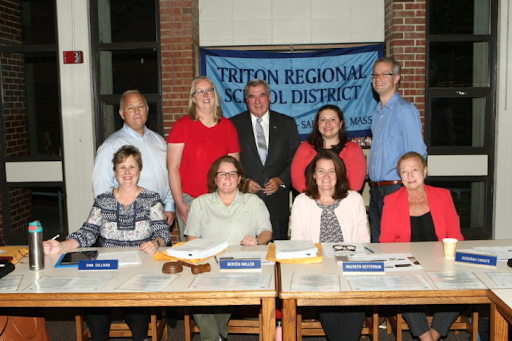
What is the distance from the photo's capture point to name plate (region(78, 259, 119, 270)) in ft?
8.25

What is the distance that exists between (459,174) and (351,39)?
1837mm

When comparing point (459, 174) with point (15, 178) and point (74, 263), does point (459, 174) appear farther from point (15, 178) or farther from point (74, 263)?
point (15, 178)

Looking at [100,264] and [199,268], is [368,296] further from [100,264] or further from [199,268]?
[100,264]

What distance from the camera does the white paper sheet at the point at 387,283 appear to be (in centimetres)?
221

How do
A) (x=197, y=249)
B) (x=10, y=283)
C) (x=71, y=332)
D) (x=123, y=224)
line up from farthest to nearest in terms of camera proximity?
(x=71, y=332), (x=123, y=224), (x=197, y=249), (x=10, y=283)

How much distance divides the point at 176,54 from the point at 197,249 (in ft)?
10.1

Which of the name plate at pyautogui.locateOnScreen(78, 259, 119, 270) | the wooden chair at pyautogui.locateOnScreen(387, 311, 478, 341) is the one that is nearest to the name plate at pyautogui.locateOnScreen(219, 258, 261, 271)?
the name plate at pyautogui.locateOnScreen(78, 259, 119, 270)

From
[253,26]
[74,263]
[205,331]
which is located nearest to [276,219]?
[205,331]

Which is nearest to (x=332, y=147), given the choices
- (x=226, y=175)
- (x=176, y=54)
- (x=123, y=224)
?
(x=226, y=175)

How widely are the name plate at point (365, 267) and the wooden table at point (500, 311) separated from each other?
465mm

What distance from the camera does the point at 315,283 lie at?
7.50ft

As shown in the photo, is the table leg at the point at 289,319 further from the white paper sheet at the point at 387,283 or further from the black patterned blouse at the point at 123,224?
the black patterned blouse at the point at 123,224

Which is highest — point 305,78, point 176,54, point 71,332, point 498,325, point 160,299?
point 176,54

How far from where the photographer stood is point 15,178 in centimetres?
562
